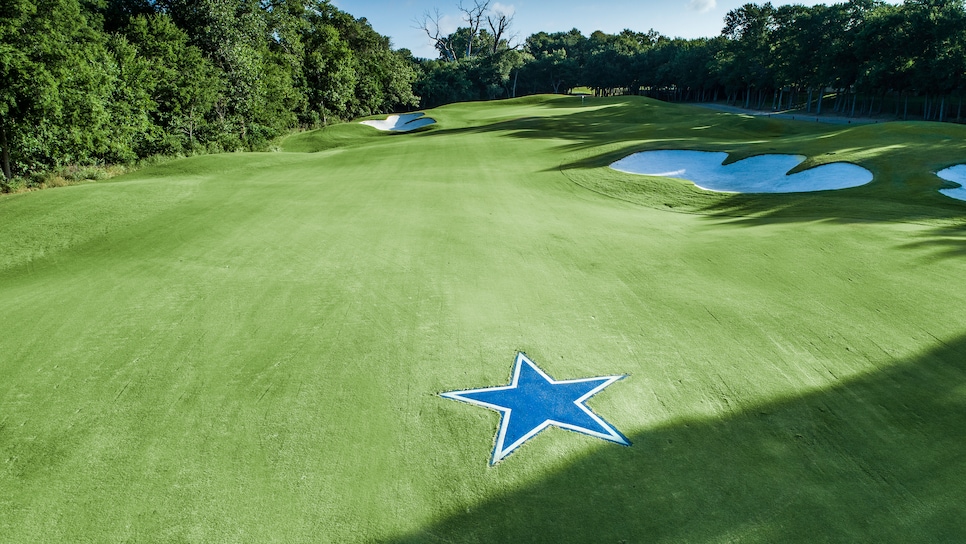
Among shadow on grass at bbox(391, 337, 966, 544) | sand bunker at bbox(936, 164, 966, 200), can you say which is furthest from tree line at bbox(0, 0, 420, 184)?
sand bunker at bbox(936, 164, 966, 200)

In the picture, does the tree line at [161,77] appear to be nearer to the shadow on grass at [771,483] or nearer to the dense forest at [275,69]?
the dense forest at [275,69]

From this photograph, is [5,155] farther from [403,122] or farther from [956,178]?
[956,178]

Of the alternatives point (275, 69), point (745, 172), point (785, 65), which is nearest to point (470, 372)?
point (745, 172)

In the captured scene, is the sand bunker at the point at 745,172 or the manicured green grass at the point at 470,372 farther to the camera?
the sand bunker at the point at 745,172

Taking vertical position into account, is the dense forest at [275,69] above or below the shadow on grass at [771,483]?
above

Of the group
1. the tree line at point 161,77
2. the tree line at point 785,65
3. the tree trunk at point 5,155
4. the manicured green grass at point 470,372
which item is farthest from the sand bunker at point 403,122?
the manicured green grass at point 470,372
